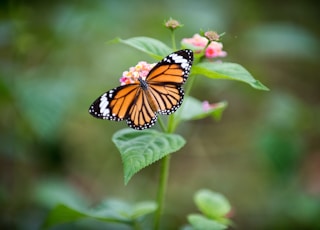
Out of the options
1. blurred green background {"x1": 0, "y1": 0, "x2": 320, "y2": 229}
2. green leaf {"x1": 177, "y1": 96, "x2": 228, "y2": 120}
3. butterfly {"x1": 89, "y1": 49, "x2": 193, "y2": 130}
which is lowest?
butterfly {"x1": 89, "y1": 49, "x2": 193, "y2": 130}

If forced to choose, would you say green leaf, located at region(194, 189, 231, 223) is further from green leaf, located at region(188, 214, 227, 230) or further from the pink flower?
the pink flower

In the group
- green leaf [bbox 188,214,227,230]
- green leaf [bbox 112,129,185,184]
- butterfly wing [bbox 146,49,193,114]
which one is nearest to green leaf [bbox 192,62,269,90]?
butterfly wing [bbox 146,49,193,114]

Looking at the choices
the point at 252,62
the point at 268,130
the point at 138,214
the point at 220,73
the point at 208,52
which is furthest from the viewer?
the point at 252,62

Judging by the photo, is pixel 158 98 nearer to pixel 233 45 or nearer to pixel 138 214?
pixel 138 214

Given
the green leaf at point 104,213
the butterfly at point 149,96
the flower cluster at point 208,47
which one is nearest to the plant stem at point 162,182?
the green leaf at point 104,213

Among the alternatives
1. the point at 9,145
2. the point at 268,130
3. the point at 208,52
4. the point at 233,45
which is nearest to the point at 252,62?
the point at 233,45

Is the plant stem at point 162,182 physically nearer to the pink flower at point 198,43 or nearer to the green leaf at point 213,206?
the green leaf at point 213,206

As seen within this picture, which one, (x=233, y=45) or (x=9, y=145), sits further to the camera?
(x=233, y=45)
